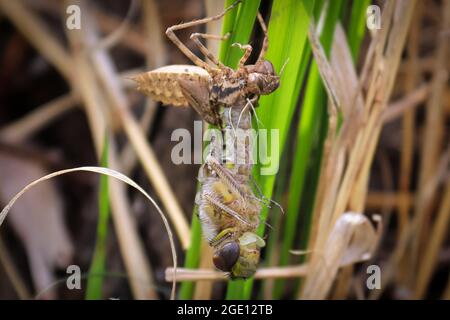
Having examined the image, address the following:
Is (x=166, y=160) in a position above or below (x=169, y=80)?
below

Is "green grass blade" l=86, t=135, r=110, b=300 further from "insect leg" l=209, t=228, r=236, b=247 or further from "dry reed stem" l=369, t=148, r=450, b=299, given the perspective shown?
"dry reed stem" l=369, t=148, r=450, b=299

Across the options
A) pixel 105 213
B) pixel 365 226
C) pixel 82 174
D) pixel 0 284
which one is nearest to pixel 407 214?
pixel 365 226

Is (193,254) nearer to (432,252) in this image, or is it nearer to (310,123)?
(310,123)

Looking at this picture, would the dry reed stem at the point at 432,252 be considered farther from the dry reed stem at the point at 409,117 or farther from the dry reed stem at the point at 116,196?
the dry reed stem at the point at 116,196

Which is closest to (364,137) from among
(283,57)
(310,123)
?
(310,123)

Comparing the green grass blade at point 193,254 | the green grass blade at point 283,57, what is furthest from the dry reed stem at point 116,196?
the green grass blade at point 283,57
